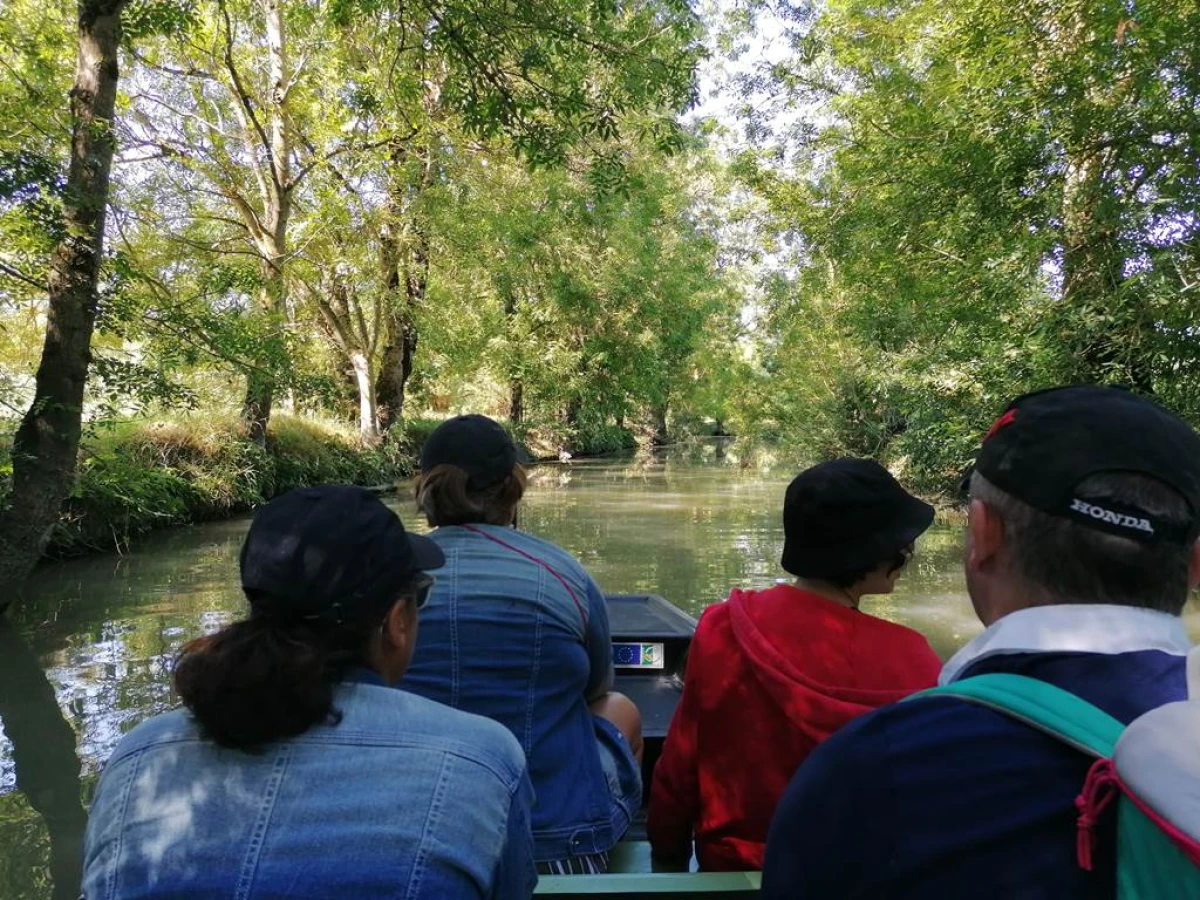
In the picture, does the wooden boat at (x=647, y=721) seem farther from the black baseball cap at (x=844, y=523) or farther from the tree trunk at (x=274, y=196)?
the tree trunk at (x=274, y=196)

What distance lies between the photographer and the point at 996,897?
2.45 ft

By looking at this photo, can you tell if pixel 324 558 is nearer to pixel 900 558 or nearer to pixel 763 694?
pixel 763 694

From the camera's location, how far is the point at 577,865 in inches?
81.7

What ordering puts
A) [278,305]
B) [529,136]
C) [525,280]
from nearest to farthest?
[529,136]
[278,305]
[525,280]

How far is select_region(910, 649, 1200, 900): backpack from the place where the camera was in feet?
2.06

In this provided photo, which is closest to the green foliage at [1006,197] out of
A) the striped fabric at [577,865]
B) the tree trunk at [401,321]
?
the striped fabric at [577,865]

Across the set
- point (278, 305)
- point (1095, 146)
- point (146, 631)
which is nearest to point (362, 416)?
point (278, 305)

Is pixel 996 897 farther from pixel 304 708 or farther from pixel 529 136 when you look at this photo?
pixel 529 136

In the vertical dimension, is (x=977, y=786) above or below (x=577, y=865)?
above

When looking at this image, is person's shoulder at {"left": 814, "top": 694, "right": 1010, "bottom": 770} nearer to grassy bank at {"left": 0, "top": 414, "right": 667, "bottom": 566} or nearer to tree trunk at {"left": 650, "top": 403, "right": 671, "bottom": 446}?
grassy bank at {"left": 0, "top": 414, "right": 667, "bottom": 566}

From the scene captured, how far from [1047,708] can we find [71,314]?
7223 millimetres

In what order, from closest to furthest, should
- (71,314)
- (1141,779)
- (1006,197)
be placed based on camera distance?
(1141,779) < (71,314) < (1006,197)

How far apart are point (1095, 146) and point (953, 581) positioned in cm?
442

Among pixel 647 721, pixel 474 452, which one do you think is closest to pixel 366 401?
pixel 647 721
